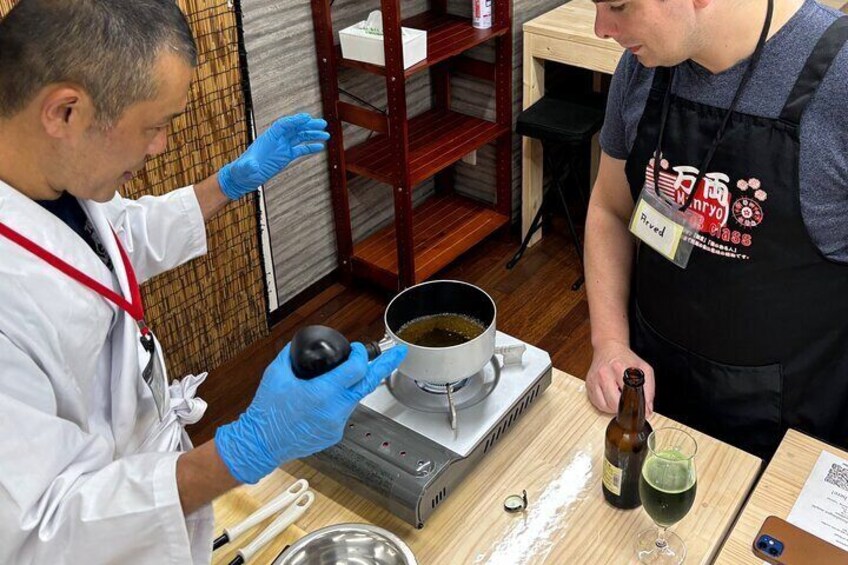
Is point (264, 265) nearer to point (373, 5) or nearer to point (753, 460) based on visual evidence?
point (373, 5)

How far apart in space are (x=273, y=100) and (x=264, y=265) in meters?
0.61

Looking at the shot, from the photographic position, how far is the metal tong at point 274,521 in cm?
124

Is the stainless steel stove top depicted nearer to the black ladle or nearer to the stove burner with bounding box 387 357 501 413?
the stove burner with bounding box 387 357 501 413

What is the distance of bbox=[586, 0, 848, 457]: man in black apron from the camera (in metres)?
1.34

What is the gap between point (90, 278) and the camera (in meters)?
1.16

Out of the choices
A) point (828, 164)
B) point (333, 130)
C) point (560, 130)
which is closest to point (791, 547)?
point (828, 164)

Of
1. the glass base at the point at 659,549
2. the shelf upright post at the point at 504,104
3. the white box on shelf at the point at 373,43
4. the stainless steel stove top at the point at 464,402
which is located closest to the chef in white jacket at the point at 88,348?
the stainless steel stove top at the point at 464,402

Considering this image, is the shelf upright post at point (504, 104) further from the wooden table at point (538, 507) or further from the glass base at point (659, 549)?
the glass base at point (659, 549)

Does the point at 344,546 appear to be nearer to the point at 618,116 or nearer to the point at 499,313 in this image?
the point at 618,116

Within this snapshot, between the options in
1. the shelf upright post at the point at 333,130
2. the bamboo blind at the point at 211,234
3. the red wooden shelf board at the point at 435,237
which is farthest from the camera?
the red wooden shelf board at the point at 435,237

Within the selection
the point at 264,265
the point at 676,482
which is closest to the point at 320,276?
the point at 264,265

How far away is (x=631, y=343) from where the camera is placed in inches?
68.7

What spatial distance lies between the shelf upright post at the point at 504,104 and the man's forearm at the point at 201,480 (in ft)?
8.37

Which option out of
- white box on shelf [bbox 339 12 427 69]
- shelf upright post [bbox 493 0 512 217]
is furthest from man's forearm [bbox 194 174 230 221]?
shelf upright post [bbox 493 0 512 217]
